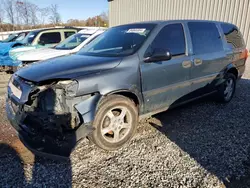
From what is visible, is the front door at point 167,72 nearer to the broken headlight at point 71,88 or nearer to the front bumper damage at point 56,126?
the front bumper damage at point 56,126

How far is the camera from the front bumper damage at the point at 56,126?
8.72 feet

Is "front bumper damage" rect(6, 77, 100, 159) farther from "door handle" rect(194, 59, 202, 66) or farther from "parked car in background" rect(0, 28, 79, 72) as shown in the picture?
"parked car in background" rect(0, 28, 79, 72)

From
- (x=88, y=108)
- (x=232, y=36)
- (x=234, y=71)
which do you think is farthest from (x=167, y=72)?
(x=232, y=36)

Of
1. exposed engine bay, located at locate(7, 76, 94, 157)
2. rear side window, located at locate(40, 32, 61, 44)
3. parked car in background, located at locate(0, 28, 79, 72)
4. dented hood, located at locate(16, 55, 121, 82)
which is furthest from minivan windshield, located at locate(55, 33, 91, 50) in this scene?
exposed engine bay, located at locate(7, 76, 94, 157)

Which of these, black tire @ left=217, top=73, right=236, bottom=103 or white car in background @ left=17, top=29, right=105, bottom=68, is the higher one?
white car in background @ left=17, top=29, right=105, bottom=68

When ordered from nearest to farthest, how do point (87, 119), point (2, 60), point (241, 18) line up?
point (87, 119)
point (2, 60)
point (241, 18)

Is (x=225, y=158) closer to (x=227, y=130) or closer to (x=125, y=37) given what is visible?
(x=227, y=130)

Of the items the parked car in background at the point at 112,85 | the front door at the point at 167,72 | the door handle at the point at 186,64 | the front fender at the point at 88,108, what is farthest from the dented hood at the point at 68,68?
the door handle at the point at 186,64

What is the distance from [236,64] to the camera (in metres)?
4.88

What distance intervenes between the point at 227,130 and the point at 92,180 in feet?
8.02

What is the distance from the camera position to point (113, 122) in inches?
119

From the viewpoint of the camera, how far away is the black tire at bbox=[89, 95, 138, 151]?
2850mm

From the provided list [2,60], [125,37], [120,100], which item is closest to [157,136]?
[120,100]

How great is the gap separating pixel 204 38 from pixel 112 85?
2.33m
